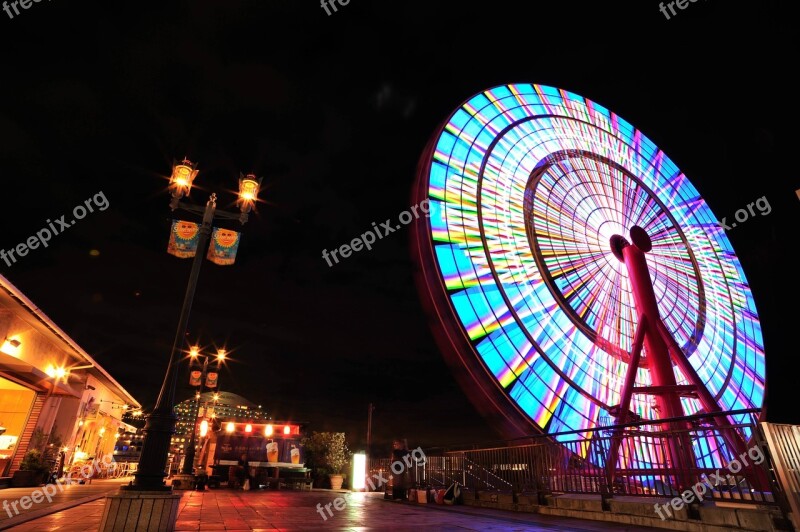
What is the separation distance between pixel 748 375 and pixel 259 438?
28.5m

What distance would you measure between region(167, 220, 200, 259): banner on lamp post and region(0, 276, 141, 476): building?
23.7 ft

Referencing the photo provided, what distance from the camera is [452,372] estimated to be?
1008cm

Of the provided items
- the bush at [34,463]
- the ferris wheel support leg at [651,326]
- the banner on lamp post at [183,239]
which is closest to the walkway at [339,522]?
the banner on lamp post at [183,239]

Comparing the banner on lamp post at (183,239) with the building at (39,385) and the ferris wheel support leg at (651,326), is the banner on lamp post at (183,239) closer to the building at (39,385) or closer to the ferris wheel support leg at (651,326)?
the building at (39,385)

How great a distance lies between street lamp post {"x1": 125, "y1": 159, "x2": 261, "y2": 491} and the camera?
Result: 5.26m

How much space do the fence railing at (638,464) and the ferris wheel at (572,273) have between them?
4.08 feet

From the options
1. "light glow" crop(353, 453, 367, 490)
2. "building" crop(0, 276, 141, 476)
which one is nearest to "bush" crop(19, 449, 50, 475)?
"building" crop(0, 276, 141, 476)

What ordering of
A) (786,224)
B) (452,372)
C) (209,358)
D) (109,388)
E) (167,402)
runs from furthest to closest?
(109,388) → (209,358) → (452,372) → (786,224) → (167,402)

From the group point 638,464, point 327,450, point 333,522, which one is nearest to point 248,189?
point 333,522

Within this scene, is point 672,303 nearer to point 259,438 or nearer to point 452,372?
point 452,372

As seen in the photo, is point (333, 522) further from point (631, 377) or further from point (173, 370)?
point (631, 377)

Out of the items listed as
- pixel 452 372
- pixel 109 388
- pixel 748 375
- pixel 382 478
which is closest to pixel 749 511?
pixel 452 372

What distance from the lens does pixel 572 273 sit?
1280 centimetres

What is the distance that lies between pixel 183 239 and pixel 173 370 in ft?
8.23
